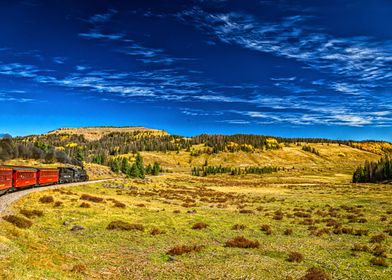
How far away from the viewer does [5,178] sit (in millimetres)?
39000

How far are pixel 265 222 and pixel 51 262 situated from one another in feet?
77.2

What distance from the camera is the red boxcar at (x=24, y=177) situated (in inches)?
1736

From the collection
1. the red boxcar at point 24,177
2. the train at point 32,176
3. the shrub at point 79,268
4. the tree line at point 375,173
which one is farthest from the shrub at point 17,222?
the tree line at point 375,173

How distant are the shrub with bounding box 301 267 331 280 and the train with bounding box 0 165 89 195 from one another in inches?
1387

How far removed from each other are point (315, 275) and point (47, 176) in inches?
2315

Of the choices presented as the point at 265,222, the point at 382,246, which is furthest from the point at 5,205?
the point at 382,246

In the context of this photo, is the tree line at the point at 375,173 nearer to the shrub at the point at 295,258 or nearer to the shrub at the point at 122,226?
the shrub at the point at 122,226

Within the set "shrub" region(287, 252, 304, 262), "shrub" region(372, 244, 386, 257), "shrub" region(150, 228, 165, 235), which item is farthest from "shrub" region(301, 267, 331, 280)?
"shrub" region(150, 228, 165, 235)

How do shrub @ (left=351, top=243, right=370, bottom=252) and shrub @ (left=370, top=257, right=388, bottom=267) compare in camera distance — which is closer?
shrub @ (left=370, top=257, right=388, bottom=267)

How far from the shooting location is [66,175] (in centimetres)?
7612

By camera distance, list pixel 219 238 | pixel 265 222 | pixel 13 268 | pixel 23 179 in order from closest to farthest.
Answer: pixel 13 268 < pixel 219 238 < pixel 265 222 < pixel 23 179

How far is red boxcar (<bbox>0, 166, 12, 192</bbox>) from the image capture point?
37.4 m

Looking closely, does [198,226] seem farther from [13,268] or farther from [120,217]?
[13,268]

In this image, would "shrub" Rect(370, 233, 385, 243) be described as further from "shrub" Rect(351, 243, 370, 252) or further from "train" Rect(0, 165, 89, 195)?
"train" Rect(0, 165, 89, 195)
